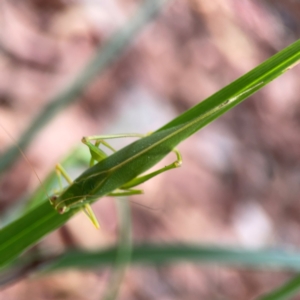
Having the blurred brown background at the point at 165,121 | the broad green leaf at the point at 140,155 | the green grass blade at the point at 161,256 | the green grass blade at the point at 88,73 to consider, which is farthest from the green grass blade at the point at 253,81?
the blurred brown background at the point at 165,121

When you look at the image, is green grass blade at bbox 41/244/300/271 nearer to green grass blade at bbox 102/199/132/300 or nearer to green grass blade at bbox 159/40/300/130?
green grass blade at bbox 102/199/132/300

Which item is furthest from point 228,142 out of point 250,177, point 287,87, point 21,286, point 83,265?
point 83,265

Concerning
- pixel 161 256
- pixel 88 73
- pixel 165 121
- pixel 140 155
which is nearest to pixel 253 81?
pixel 140 155

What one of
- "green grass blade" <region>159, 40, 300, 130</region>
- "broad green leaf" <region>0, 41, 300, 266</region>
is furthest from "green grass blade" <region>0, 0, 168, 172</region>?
"green grass blade" <region>159, 40, 300, 130</region>

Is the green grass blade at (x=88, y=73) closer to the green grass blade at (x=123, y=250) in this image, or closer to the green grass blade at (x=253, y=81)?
the green grass blade at (x=123, y=250)

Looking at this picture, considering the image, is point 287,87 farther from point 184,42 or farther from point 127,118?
point 127,118
